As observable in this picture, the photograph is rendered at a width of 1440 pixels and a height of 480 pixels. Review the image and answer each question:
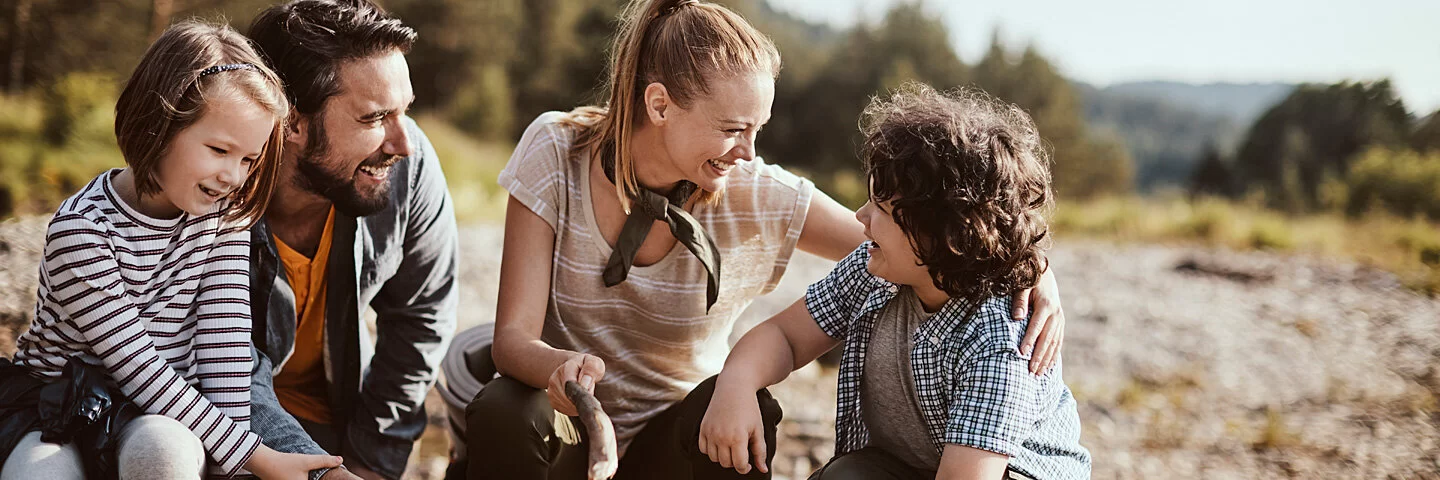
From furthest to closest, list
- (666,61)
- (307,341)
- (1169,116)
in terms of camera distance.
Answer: (1169,116) < (307,341) < (666,61)

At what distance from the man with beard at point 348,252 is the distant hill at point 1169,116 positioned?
2281 inches

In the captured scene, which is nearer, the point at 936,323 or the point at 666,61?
the point at 936,323

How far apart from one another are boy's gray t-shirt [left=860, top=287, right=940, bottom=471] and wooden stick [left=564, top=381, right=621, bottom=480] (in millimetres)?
593

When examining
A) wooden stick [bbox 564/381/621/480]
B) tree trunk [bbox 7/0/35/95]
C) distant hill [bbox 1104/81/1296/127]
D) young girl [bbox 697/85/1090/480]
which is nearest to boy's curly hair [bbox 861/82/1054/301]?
young girl [bbox 697/85/1090/480]

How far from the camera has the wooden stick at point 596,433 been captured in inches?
68.3

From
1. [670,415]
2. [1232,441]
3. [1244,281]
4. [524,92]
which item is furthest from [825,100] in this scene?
[670,415]

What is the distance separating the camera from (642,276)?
2430 millimetres

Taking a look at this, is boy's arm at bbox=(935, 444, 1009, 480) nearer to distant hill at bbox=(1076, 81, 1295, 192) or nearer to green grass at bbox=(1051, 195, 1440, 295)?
green grass at bbox=(1051, 195, 1440, 295)

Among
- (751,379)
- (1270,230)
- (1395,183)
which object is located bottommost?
(1270,230)

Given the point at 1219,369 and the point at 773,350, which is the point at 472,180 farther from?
the point at 773,350

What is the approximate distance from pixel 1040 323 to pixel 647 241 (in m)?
0.93

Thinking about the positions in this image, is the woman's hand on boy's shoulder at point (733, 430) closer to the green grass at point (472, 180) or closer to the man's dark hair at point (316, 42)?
the man's dark hair at point (316, 42)

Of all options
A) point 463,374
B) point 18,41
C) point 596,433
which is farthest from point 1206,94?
point 596,433

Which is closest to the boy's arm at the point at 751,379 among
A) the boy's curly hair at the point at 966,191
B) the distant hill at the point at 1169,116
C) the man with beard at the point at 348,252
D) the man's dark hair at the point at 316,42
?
the boy's curly hair at the point at 966,191
